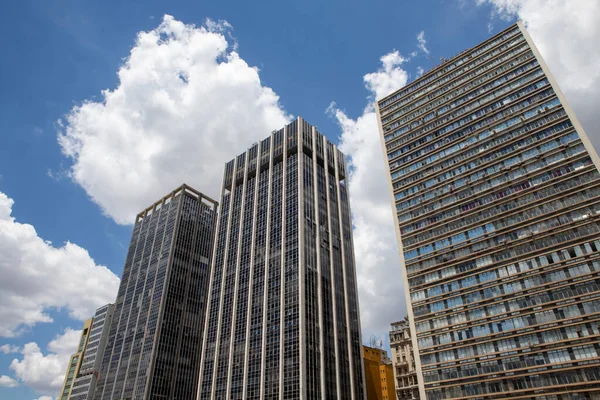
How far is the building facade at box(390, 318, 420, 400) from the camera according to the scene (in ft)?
403

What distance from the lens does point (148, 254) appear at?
161m

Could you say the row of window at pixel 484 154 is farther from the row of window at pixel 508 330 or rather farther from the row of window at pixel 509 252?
the row of window at pixel 508 330

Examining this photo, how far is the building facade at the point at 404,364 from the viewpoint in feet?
403

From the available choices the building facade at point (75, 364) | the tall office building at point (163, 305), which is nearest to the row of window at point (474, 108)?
the tall office building at point (163, 305)

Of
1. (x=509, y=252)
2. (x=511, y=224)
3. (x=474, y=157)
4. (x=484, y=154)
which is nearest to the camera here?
(x=509, y=252)

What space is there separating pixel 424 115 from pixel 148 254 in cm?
11084

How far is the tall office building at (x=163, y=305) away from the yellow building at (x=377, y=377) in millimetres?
54620

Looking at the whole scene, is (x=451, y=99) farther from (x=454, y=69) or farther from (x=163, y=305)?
(x=163, y=305)

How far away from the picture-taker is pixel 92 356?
173 meters

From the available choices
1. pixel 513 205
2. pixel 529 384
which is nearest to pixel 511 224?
pixel 513 205

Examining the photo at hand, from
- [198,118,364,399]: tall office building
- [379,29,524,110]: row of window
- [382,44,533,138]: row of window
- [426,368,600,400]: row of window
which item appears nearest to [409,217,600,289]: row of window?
[426,368,600,400]: row of window

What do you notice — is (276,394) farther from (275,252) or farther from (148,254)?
(148,254)

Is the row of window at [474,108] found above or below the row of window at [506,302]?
above

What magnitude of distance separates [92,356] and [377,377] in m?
112
